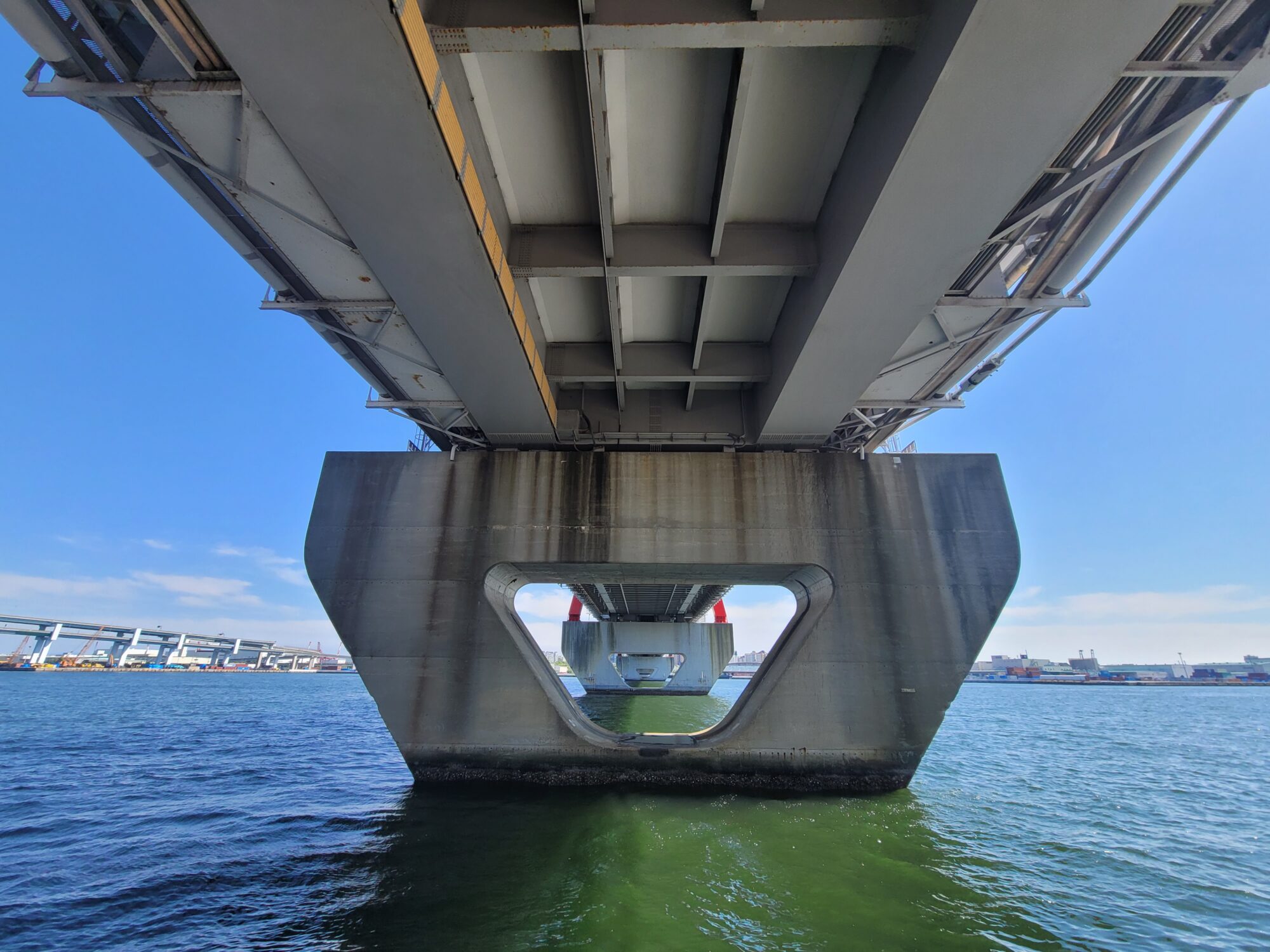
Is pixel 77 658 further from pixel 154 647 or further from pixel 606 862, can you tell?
pixel 606 862

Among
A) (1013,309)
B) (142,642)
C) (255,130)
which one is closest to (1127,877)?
(1013,309)

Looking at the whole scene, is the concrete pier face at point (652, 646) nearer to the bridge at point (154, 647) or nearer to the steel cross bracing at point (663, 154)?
the steel cross bracing at point (663, 154)

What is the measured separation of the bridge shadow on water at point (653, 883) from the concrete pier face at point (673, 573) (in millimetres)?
1269

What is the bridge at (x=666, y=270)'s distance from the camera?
15.8ft

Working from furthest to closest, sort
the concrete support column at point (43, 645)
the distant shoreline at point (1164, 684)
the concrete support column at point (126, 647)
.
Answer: the distant shoreline at point (1164, 684) → the concrete support column at point (126, 647) → the concrete support column at point (43, 645)

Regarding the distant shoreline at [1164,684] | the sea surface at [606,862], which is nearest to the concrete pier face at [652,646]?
the sea surface at [606,862]

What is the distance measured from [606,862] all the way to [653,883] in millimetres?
916

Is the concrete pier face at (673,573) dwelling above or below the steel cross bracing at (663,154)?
below

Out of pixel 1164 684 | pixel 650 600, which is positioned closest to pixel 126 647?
pixel 650 600

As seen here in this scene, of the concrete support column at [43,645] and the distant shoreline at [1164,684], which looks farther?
the distant shoreline at [1164,684]

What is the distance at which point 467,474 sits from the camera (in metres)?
12.2

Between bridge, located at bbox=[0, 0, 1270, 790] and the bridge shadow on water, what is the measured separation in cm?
210

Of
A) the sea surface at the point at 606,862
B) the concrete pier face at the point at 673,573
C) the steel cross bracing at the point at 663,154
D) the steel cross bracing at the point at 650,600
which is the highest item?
the steel cross bracing at the point at 663,154

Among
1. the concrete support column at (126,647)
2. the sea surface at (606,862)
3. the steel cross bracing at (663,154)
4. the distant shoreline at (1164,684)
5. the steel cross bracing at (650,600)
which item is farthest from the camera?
the distant shoreline at (1164,684)
